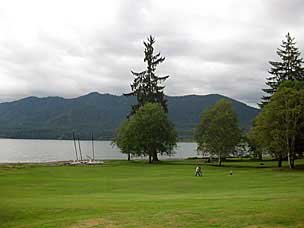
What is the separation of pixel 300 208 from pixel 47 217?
1068 centimetres

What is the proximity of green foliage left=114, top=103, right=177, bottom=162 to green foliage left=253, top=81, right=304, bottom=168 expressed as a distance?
74.5ft

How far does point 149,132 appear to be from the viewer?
82.8 meters

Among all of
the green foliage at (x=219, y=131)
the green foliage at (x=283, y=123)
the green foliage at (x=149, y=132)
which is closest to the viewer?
the green foliage at (x=283, y=123)

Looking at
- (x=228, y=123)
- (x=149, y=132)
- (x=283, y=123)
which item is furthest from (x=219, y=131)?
(x=149, y=132)

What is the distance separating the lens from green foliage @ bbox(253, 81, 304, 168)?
61000mm

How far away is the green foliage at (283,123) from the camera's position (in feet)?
200

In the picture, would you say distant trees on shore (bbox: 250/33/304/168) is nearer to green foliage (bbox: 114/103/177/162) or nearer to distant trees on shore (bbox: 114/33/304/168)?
distant trees on shore (bbox: 114/33/304/168)

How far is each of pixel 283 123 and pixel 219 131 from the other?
46.0 feet

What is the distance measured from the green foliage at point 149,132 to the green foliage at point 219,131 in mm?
9244

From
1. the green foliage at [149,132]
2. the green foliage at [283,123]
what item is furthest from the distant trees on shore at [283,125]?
the green foliage at [149,132]

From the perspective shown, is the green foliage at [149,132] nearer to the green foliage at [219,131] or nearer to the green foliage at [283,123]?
the green foliage at [219,131]

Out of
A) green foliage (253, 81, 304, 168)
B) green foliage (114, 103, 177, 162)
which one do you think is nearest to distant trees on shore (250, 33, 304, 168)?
green foliage (253, 81, 304, 168)

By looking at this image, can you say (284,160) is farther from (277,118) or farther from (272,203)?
(272,203)

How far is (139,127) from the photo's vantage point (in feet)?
274
